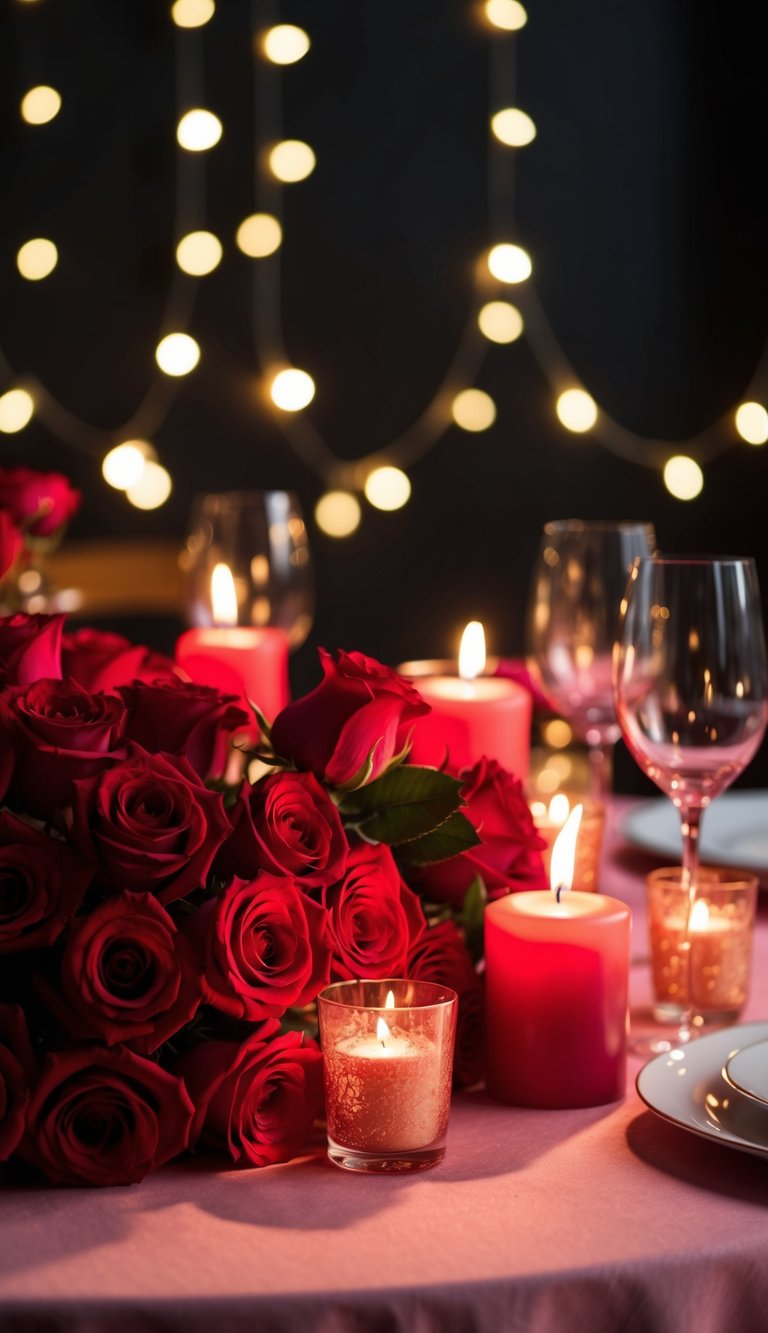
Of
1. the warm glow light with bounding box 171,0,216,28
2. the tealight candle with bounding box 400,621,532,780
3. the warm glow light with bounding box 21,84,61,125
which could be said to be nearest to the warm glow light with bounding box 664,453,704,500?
the warm glow light with bounding box 171,0,216,28

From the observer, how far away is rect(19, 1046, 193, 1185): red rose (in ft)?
2.14

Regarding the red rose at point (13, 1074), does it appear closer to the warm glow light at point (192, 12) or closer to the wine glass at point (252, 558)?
the wine glass at point (252, 558)

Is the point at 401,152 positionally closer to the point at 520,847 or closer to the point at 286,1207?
the point at 520,847

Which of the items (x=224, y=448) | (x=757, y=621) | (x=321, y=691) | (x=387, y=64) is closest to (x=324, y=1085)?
(x=321, y=691)

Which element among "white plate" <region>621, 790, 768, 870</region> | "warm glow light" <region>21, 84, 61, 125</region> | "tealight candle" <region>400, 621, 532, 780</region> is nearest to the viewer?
"tealight candle" <region>400, 621, 532, 780</region>

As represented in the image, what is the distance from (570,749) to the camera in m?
2.68

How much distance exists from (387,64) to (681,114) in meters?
0.61

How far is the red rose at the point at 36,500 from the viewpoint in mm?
1248

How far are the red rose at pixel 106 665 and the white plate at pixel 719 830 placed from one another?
18.6 inches

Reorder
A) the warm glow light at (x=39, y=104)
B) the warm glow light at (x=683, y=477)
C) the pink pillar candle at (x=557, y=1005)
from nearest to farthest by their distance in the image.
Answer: the pink pillar candle at (x=557, y=1005) → the warm glow light at (x=39, y=104) → the warm glow light at (x=683, y=477)

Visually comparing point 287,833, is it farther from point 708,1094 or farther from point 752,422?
point 752,422

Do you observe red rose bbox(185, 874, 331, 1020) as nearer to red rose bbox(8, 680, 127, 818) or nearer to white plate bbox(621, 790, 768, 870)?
red rose bbox(8, 680, 127, 818)

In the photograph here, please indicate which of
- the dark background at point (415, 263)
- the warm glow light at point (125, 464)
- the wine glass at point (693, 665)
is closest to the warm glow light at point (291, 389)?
the dark background at point (415, 263)

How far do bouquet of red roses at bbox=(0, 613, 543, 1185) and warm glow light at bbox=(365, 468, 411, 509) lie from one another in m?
2.39
